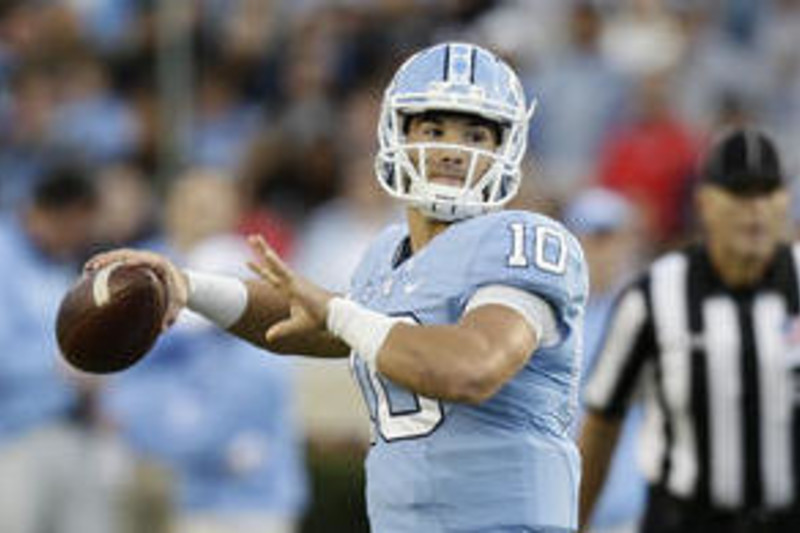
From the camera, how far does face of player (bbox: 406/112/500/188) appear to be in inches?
167

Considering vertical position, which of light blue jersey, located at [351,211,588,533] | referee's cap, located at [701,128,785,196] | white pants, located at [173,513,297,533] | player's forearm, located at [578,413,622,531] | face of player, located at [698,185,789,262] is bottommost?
white pants, located at [173,513,297,533]

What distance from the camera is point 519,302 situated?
402 centimetres

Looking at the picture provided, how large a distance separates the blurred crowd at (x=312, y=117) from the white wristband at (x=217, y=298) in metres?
3.44

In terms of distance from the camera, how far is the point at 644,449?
20.4 feet

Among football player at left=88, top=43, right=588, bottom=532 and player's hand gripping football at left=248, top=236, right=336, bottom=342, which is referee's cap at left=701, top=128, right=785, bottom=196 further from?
player's hand gripping football at left=248, top=236, right=336, bottom=342

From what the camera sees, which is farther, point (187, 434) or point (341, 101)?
point (341, 101)

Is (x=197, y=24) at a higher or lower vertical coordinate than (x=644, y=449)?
higher

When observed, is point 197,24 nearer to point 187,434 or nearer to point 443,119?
point 187,434

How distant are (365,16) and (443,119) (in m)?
6.06

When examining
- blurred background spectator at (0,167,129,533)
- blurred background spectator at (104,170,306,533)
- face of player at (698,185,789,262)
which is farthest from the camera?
blurred background spectator at (0,167,129,533)

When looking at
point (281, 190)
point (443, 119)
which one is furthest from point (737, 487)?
point (281, 190)

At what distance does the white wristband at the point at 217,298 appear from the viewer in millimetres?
4629

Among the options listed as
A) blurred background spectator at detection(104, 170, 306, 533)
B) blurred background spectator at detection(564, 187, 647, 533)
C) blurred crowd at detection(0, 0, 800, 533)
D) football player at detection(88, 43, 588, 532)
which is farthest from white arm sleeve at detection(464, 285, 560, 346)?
blurred crowd at detection(0, 0, 800, 533)

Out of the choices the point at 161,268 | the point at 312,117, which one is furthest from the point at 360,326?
the point at 312,117
